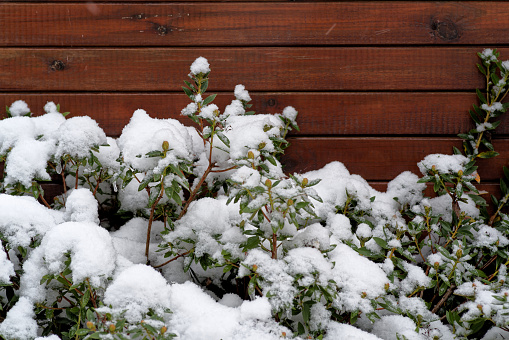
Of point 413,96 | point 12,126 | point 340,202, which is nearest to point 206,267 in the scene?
point 340,202

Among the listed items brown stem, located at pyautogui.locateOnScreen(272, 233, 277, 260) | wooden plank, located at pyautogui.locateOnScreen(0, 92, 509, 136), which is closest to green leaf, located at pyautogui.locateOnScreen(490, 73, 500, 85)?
wooden plank, located at pyautogui.locateOnScreen(0, 92, 509, 136)

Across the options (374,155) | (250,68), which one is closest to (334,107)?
(374,155)

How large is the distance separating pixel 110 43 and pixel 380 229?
1.56 meters

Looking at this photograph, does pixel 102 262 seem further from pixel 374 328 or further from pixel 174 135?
pixel 374 328

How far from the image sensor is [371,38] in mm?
1943

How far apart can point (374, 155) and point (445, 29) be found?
0.71 meters

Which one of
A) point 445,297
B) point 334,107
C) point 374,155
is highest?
point 334,107

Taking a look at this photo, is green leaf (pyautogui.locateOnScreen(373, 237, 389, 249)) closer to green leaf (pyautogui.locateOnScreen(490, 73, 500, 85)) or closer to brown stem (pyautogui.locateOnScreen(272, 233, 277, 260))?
brown stem (pyautogui.locateOnScreen(272, 233, 277, 260))

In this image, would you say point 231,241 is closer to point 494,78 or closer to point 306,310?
point 306,310

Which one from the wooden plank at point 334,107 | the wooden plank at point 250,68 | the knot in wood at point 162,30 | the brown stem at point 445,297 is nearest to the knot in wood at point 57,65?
the wooden plank at point 250,68

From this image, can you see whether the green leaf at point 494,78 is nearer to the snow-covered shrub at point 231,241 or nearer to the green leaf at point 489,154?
the snow-covered shrub at point 231,241

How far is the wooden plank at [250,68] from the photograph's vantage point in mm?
1939

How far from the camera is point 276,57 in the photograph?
1.95 m

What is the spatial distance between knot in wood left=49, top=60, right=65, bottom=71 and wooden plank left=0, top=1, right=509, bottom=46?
89 mm
